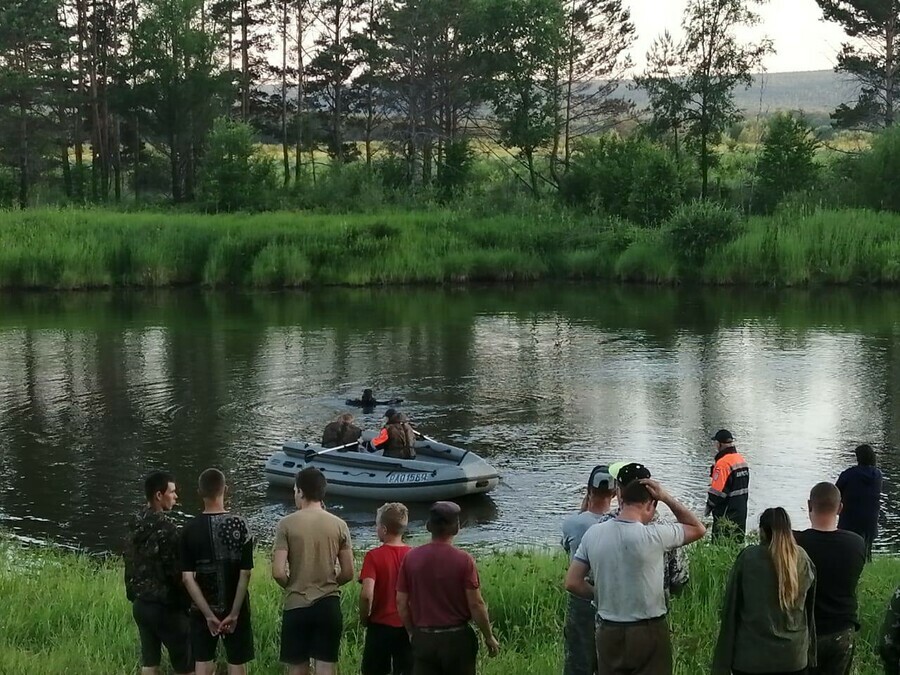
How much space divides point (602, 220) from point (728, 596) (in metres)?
46.4

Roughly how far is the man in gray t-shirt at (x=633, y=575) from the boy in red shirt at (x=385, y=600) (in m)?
1.07

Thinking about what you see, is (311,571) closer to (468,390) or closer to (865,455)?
(865,455)

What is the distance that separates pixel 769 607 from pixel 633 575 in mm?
646

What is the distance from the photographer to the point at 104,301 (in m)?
43.3

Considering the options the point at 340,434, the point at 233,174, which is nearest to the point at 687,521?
the point at 340,434

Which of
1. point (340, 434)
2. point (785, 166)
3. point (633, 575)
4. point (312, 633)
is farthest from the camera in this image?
point (785, 166)

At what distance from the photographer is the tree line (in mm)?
57156

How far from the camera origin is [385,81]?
2467 inches

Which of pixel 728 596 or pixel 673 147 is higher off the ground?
pixel 673 147

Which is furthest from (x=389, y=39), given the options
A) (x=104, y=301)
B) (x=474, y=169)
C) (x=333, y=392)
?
(x=333, y=392)

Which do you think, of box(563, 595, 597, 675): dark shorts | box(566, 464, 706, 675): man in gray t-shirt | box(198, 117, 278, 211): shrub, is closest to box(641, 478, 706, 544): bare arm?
box(566, 464, 706, 675): man in gray t-shirt

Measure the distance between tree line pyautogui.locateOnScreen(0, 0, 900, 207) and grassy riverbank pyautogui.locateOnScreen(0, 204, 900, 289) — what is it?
28.4 feet

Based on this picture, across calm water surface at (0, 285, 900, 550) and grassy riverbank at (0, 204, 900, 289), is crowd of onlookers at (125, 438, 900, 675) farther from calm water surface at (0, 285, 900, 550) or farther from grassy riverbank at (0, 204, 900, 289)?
grassy riverbank at (0, 204, 900, 289)

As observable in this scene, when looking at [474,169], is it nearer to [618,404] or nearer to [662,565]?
[618,404]
